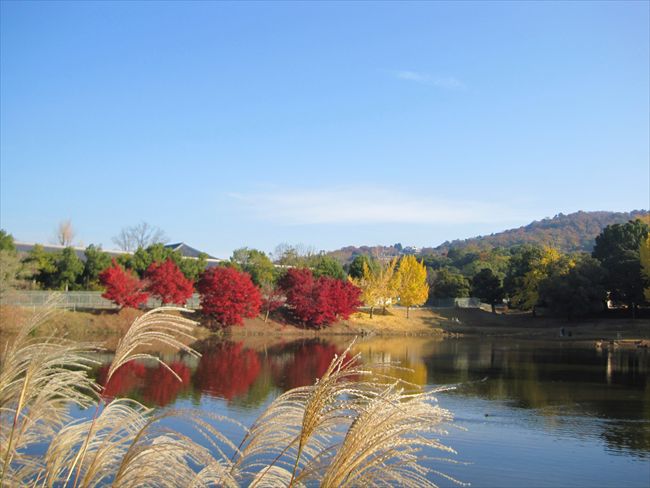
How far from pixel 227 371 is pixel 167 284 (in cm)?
1666

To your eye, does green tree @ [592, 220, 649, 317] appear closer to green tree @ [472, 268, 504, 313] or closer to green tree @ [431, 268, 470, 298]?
green tree @ [472, 268, 504, 313]

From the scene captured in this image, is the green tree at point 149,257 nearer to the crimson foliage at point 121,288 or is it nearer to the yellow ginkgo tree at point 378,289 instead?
the crimson foliage at point 121,288

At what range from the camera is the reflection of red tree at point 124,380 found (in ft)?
63.4

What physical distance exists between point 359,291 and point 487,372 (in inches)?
951

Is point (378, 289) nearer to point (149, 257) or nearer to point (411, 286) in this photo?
point (411, 286)

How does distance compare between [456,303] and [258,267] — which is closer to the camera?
[258,267]

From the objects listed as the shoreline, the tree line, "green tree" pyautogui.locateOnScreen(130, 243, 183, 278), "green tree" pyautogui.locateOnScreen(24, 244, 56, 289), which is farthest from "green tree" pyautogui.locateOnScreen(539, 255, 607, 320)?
"green tree" pyautogui.locateOnScreen(24, 244, 56, 289)

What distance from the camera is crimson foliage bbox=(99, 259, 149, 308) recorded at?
38.1 m

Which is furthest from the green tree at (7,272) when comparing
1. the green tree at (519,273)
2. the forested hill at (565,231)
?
the forested hill at (565,231)

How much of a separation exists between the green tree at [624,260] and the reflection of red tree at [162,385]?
37.9m

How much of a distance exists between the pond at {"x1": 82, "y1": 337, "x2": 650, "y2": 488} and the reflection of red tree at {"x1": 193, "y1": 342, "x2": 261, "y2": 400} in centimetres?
4

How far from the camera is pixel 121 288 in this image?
38188mm

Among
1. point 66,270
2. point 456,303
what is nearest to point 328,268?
point 456,303

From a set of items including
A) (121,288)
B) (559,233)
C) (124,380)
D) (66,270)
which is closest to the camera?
(124,380)
